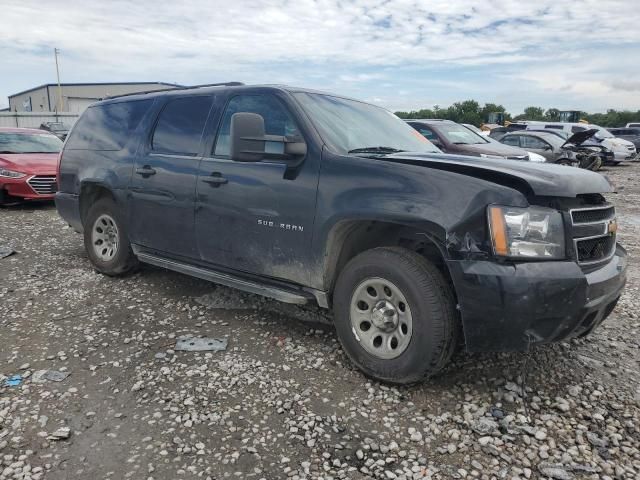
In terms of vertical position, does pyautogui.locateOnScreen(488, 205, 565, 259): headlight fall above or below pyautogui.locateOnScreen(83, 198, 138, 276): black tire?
above

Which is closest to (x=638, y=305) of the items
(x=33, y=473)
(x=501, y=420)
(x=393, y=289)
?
(x=501, y=420)

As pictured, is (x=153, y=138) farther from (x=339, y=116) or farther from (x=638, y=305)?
(x=638, y=305)

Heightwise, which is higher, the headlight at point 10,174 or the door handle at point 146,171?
the door handle at point 146,171

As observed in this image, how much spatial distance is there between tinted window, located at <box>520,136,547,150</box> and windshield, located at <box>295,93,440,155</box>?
→ 12147 millimetres

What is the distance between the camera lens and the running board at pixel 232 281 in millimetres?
3537

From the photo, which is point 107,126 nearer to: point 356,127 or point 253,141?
point 253,141

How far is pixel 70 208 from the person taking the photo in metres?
5.57

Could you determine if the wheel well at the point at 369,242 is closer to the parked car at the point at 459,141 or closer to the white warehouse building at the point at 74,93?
the parked car at the point at 459,141

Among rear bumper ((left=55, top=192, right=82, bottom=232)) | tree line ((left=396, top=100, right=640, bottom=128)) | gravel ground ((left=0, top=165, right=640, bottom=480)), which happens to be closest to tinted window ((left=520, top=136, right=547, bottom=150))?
gravel ground ((left=0, top=165, right=640, bottom=480))

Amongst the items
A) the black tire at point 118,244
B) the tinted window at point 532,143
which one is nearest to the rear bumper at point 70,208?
the black tire at point 118,244

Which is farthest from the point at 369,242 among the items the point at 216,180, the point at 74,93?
the point at 74,93

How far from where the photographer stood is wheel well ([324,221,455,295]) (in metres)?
3.19

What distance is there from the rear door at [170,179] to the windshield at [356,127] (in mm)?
993

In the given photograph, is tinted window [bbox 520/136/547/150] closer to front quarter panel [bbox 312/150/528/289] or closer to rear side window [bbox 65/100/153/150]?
rear side window [bbox 65/100/153/150]
